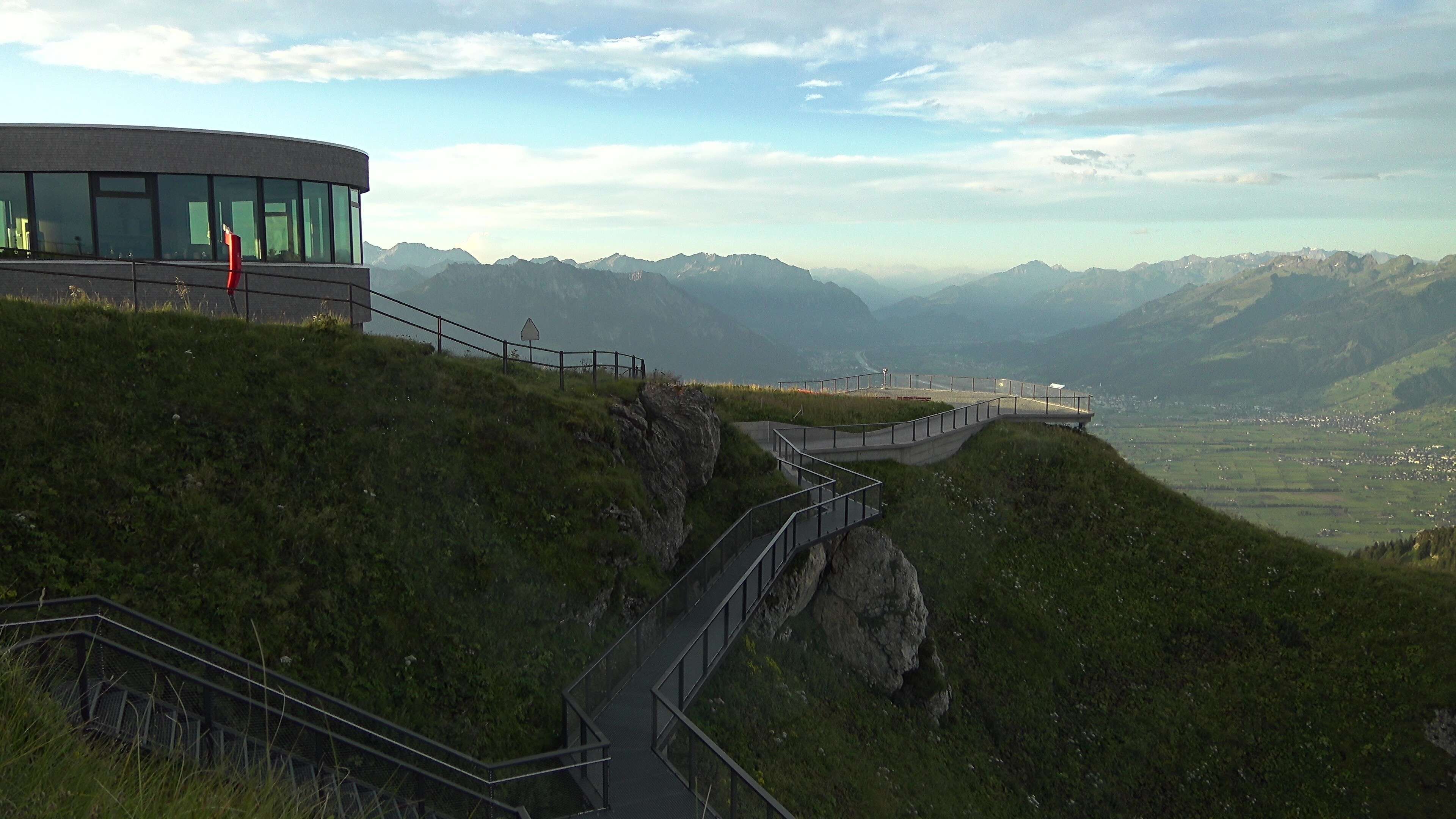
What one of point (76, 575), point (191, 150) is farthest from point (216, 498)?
point (191, 150)

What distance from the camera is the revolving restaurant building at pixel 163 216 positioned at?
2059 centimetres

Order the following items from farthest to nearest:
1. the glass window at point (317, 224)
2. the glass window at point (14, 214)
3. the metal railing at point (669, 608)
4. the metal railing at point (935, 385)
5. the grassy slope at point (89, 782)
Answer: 1. the metal railing at point (935, 385)
2. the glass window at point (317, 224)
3. the glass window at point (14, 214)
4. the metal railing at point (669, 608)
5. the grassy slope at point (89, 782)

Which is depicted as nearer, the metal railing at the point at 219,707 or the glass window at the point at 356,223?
the metal railing at the point at 219,707

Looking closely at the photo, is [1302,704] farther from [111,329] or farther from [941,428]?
[111,329]

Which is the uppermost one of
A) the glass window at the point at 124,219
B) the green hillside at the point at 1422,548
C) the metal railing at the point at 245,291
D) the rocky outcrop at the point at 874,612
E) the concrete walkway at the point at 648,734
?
the glass window at the point at 124,219

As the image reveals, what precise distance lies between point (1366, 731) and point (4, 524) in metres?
31.5

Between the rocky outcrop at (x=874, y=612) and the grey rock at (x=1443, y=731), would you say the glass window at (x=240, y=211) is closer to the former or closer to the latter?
the rocky outcrop at (x=874, y=612)

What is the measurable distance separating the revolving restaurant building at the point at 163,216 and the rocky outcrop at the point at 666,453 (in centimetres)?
787

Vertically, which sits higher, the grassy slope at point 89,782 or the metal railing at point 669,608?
the grassy slope at point 89,782

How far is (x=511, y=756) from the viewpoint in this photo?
11.4 metres

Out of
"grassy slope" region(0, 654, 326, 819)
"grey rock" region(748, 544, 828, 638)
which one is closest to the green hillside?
"grey rock" region(748, 544, 828, 638)

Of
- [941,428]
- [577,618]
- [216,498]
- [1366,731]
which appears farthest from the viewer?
[941,428]

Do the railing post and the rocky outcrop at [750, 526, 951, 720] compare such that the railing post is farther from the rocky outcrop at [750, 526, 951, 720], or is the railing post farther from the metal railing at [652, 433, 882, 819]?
the rocky outcrop at [750, 526, 951, 720]

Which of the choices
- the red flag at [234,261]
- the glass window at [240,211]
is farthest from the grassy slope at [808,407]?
the red flag at [234,261]
